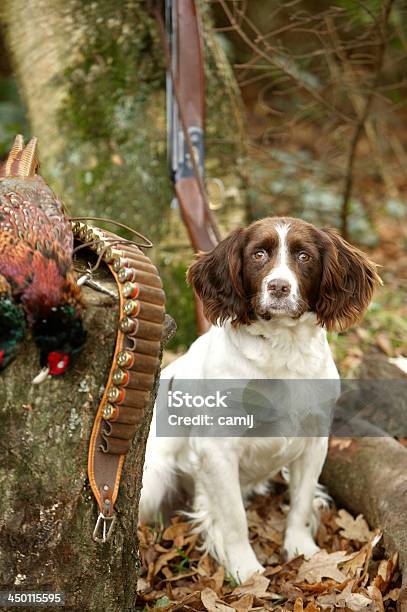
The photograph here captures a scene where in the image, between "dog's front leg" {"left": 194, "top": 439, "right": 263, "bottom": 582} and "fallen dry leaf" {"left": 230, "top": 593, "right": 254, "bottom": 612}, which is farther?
"dog's front leg" {"left": 194, "top": 439, "right": 263, "bottom": 582}

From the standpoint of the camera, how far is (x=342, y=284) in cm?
324

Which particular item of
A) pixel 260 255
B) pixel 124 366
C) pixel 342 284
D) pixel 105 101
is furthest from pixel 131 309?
pixel 105 101

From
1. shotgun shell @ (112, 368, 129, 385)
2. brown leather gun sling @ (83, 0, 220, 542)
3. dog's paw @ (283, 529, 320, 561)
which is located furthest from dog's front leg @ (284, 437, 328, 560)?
shotgun shell @ (112, 368, 129, 385)

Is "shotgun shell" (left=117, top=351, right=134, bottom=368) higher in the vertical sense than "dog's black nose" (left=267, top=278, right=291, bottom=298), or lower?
higher

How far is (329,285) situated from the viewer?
3195mm

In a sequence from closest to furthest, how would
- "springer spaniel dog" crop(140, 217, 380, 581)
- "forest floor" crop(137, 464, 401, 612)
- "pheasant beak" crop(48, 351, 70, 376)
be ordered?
"pheasant beak" crop(48, 351, 70, 376) → "forest floor" crop(137, 464, 401, 612) → "springer spaniel dog" crop(140, 217, 380, 581)

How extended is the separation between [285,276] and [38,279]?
123 centimetres

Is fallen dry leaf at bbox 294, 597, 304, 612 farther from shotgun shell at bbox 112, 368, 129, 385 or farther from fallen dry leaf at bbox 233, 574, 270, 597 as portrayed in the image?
shotgun shell at bbox 112, 368, 129, 385

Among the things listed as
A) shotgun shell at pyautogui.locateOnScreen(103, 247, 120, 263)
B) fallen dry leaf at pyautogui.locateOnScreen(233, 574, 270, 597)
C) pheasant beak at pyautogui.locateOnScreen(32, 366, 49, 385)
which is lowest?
fallen dry leaf at pyautogui.locateOnScreen(233, 574, 270, 597)

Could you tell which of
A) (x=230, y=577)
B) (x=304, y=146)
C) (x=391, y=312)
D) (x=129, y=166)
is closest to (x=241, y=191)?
(x=129, y=166)

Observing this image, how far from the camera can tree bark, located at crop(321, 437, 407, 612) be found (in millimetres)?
3256

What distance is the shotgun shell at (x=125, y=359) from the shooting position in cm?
226

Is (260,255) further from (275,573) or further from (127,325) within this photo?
(275,573)

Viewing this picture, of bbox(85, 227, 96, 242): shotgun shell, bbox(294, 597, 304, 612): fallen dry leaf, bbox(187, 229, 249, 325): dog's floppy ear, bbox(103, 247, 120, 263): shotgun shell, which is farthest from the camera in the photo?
bbox(187, 229, 249, 325): dog's floppy ear
